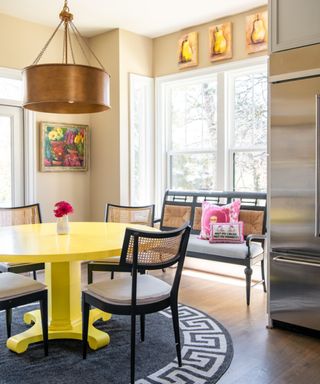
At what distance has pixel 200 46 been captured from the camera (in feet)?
16.5

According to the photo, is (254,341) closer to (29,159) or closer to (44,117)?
(29,159)

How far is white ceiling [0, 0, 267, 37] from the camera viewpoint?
14.4ft

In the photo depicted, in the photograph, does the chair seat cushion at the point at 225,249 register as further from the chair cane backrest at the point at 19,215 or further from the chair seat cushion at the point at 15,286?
the chair seat cushion at the point at 15,286

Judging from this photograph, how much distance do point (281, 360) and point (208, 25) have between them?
370 centimetres

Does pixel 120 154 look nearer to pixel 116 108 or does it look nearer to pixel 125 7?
pixel 116 108

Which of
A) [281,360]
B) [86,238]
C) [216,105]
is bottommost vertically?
[281,360]

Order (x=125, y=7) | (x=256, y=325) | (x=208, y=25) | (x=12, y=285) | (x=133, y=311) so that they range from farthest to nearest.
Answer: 1. (x=208, y=25)
2. (x=125, y=7)
3. (x=256, y=325)
4. (x=12, y=285)
5. (x=133, y=311)

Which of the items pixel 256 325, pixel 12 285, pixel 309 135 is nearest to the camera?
pixel 12 285

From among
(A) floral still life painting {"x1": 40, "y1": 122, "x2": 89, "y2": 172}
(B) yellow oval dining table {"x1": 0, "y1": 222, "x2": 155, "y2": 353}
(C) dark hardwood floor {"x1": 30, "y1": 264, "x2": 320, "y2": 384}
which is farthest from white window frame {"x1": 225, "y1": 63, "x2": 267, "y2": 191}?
(B) yellow oval dining table {"x1": 0, "y1": 222, "x2": 155, "y2": 353}

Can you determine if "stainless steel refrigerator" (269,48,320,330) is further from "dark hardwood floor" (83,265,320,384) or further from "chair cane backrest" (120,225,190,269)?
"chair cane backrest" (120,225,190,269)

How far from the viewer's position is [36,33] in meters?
4.96

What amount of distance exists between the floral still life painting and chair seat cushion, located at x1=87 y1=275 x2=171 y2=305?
2.79 m

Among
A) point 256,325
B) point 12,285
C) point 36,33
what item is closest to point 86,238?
point 12,285

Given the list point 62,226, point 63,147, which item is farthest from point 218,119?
point 62,226
